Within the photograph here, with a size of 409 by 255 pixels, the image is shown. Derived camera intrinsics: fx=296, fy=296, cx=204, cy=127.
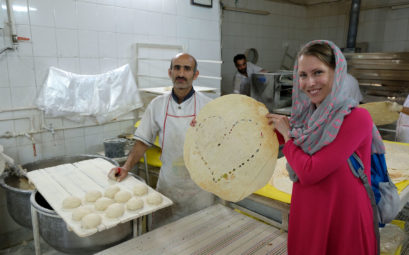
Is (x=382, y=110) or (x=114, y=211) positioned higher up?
(x=382, y=110)

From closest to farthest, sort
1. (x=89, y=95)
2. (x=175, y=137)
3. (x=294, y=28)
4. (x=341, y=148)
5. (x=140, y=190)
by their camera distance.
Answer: (x=341, y=148), (x=140, y=190), (x=175, y=137), (x=89, y=95), (x=294, y=28)

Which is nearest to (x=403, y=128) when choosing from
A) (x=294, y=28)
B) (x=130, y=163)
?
(x=130, y=163)

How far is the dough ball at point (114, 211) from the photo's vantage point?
4.69ft

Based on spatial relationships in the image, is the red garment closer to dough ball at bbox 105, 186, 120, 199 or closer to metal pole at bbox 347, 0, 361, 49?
dough ball at bbox 105, 186, 120, 199

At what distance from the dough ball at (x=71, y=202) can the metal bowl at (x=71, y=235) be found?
155 millimetres

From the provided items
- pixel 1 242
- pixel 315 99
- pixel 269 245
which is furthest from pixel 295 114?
pixel 1 242

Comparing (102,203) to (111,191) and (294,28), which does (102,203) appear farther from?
(294,28)

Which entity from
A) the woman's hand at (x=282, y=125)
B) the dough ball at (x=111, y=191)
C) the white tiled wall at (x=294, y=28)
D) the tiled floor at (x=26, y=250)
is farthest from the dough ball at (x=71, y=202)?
the white tiled wall at (x=294, y=28)

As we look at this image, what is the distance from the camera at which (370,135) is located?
1018 millimetres

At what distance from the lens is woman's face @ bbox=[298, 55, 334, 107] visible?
1.01m

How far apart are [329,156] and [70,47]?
2773 millimetres

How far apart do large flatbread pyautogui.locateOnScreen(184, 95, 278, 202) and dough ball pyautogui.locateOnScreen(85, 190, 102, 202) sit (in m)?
0.53

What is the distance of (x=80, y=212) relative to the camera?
1.39 m

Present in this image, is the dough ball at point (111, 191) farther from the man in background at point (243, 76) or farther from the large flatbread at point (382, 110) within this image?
the man in background at point (243, 76)
